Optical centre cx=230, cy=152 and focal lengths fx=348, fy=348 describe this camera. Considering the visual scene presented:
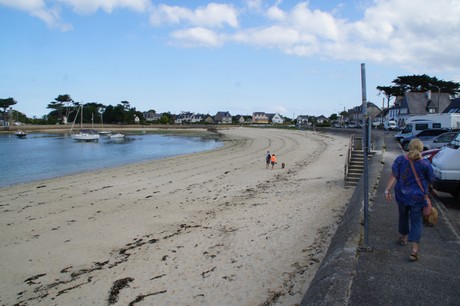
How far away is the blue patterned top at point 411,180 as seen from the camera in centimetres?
483

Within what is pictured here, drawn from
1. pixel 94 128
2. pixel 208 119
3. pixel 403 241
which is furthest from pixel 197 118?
pixel 403 241

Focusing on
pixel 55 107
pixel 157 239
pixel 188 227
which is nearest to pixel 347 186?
pixel 188 227

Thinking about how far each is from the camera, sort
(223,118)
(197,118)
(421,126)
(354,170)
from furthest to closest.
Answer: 1. (197,118)
2. (223,118)
3. (421,126)
4. (354,170)

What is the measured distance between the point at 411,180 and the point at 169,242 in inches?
227

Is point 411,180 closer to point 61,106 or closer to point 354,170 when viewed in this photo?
point 354,170

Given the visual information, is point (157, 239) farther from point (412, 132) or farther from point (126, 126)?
point (126, 126)

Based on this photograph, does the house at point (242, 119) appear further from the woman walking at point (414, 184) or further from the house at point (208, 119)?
the woman walking at point (414, 184)

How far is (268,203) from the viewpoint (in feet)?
39.5

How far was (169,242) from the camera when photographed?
28.1 feet

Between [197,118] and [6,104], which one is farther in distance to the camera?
[197,118]

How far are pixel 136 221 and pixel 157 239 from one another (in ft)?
7.04

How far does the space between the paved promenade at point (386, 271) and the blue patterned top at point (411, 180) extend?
841 mm

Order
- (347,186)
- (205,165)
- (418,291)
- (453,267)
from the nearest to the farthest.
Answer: (418,291), (453,267), (347,186), (205,165)

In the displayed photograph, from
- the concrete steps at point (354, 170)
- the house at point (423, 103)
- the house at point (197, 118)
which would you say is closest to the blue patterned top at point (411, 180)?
the concrete steps at point (354, 170)
